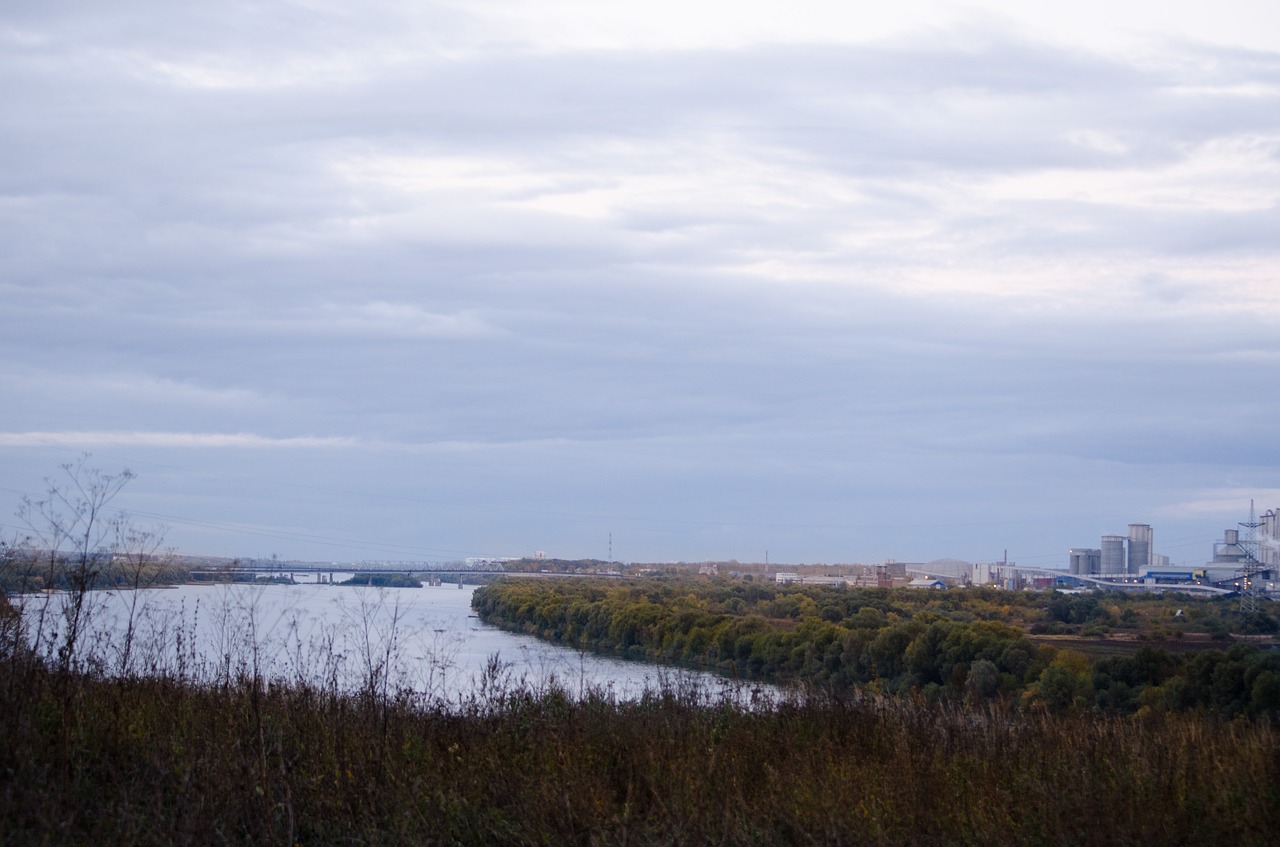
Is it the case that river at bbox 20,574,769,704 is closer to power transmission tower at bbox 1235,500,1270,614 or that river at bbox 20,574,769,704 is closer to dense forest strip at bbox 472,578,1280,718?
dense forest strip at bbox 472,578,1280,718

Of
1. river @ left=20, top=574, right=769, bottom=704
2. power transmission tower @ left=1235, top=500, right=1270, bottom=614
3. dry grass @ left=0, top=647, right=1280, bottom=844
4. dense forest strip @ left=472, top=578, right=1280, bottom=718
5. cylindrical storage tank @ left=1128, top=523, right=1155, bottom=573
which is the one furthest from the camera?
cylindrical storage tank @ left=1128, top=523, right=1155, bottom=573

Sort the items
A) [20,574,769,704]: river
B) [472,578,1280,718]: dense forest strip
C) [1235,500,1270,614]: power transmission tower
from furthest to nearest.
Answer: [1235,500,1270,614]: power transmission tower
[472,578,1280,718]: dense forest strip
[20,574,769,704]: river

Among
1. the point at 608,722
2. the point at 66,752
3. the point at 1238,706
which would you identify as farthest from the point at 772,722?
the point at 1238,706

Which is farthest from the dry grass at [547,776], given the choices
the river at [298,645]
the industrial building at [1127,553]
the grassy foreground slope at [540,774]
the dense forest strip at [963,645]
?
the industrial building at [1127,553]

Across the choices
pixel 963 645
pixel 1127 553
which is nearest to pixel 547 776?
pixel 963 645

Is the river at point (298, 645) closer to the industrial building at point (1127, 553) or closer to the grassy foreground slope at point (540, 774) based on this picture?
the grassy foreground slope at point (540, 774)

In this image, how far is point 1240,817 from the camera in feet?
18.9

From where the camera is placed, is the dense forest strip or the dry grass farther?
the dense forest strip

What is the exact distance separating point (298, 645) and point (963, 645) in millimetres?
22471

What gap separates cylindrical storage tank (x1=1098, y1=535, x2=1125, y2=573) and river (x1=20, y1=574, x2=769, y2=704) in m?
53.3

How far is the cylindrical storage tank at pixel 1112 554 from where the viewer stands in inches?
2287

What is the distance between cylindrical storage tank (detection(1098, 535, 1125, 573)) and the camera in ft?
191

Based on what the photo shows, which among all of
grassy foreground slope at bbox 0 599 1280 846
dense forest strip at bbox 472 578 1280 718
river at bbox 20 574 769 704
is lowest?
dense forest strip at bbox 472 578 1280 718

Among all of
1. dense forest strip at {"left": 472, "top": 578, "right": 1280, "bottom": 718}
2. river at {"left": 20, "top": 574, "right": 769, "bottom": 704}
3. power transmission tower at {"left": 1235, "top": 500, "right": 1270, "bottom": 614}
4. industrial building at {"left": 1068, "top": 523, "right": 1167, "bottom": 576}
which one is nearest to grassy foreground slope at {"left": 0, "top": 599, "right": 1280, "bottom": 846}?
river at {"left": 20, "top": 574, "right": 769, "bottom": 704}
